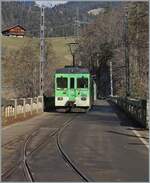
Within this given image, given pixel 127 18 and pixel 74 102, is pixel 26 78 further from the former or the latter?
pixel 74 102

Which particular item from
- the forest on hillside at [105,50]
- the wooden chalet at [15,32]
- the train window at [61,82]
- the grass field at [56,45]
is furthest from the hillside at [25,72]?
the wooden chalet at [15,32]

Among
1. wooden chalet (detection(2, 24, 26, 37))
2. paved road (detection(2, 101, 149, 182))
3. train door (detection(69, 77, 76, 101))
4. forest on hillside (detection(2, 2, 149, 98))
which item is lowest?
paved road (detection(2, 101, 149, 182))

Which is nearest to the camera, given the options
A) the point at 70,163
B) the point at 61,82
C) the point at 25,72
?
the point at 70,163

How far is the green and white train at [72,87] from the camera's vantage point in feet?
132

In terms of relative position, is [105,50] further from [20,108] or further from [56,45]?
[20,108]

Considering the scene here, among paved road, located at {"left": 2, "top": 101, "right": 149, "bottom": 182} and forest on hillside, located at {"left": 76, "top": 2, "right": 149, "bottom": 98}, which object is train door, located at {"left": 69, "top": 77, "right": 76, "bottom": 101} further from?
forest on hillside, located at {"left": 76, "top": 2, "right": 149, "bottom": 98}

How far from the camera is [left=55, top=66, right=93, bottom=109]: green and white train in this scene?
40.3 m

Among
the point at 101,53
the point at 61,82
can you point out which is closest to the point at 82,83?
the point at 61,82

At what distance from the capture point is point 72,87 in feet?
133

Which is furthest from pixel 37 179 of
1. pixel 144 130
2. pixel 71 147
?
pixel 144 130

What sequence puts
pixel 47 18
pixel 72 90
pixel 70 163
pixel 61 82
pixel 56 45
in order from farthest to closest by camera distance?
pixel 56 45 → pixel 47 18 → pixel 72 90 → pixel 61 82 → pixel 70 163

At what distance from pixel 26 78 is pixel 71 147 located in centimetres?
6439

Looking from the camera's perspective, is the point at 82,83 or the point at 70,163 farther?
the point at 82,83

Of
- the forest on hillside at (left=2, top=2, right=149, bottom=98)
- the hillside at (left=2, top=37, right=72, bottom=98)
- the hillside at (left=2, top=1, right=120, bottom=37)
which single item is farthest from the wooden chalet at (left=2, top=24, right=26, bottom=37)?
the hillside at (left=2, top=37, right=72, bottom=98)
